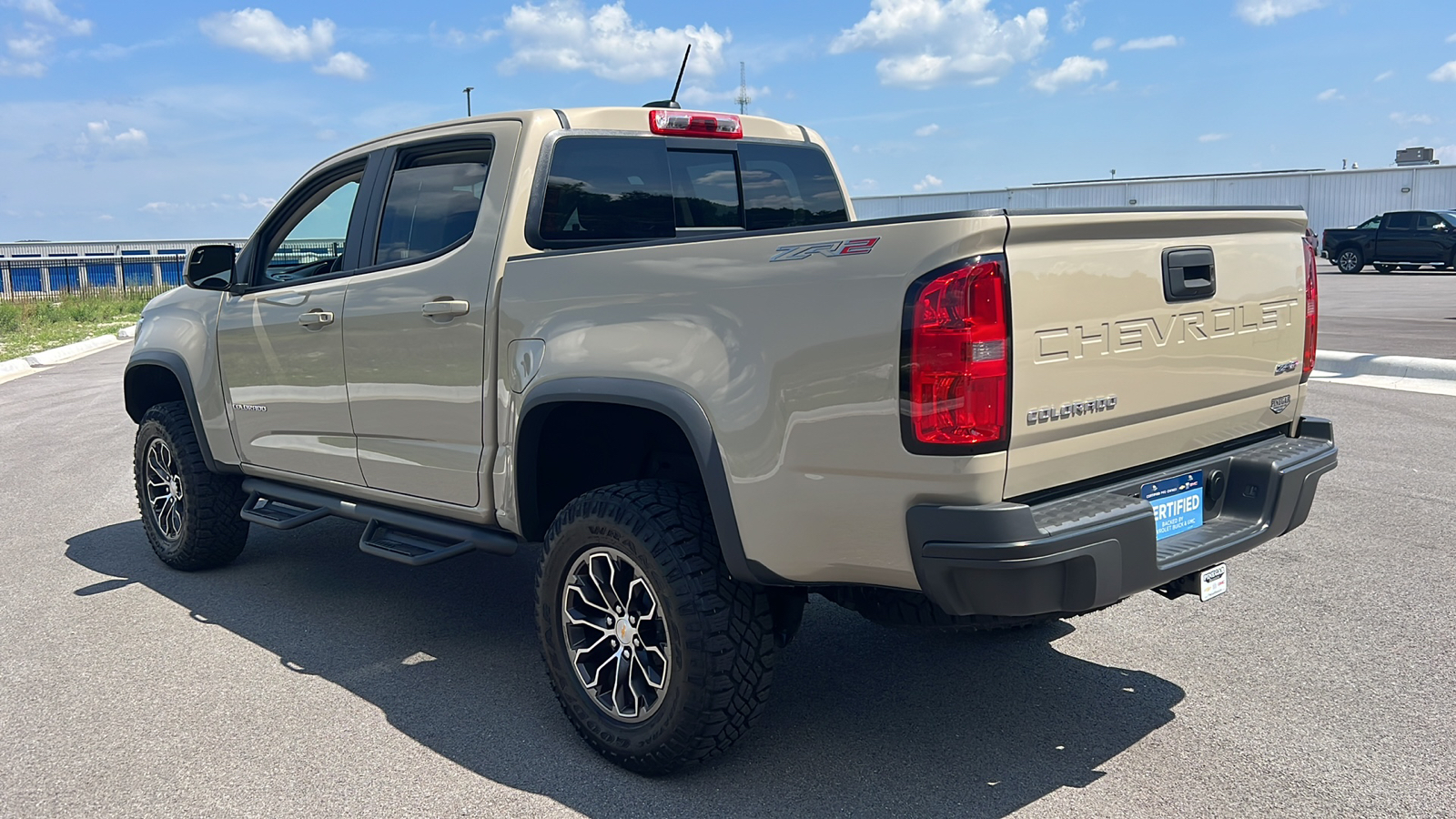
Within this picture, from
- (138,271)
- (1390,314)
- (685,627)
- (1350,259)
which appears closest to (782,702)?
(685,627)

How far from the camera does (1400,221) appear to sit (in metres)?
29.8

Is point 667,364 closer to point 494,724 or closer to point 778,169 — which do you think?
point 494,724

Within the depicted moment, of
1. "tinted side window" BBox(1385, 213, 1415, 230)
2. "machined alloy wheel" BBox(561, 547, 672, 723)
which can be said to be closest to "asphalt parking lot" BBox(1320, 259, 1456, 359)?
"tinted side window" BBox(1385, 213, 1415, 230)

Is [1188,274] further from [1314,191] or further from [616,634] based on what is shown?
[1314,191]

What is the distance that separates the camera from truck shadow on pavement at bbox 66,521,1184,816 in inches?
131

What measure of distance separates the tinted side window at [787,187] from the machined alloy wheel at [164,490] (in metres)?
3.29

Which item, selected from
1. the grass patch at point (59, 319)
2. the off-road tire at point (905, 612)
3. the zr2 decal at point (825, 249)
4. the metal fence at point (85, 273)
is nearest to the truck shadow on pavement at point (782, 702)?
the off-road tire at point (905, 612)

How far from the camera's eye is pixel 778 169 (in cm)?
491

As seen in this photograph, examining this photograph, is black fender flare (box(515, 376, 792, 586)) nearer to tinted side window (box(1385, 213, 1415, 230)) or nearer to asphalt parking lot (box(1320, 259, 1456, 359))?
asphalt parking lot (box(1320, 259, 1456, 359))

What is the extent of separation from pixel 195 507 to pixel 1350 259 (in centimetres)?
3252

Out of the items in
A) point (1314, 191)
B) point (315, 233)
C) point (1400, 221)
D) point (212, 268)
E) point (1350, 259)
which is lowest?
point (1350, 259)

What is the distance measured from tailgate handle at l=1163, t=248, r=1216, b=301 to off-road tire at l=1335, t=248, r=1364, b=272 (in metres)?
31.9

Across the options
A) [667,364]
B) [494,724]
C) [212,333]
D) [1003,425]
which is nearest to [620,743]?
[494,724]

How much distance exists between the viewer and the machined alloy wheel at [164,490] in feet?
19.1
